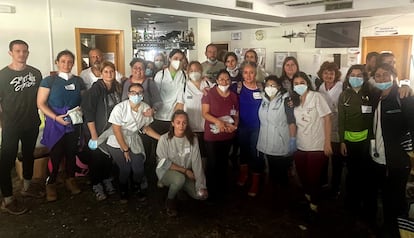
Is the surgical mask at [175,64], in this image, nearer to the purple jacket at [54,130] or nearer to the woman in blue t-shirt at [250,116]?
the woman in blue t-shirt at [250,116]

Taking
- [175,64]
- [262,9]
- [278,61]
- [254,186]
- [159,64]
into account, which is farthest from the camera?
[278,61]

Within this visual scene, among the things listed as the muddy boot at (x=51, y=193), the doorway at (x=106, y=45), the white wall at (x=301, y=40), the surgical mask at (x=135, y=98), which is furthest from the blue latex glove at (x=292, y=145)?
the white wall at (x=301, y=40)

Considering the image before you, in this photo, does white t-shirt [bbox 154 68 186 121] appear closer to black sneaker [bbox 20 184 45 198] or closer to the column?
black sneaker [bbox 20 184 45 198]

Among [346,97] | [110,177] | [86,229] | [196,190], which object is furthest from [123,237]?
[346,97]

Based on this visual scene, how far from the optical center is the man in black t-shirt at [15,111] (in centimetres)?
278

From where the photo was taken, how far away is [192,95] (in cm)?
330

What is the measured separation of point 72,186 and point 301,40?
6.88 meters

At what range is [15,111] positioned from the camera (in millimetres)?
2834

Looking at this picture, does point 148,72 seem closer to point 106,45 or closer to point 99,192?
point 99,192

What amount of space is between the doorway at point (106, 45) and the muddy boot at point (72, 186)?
2.21m

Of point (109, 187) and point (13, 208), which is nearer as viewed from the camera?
point (13, 208)

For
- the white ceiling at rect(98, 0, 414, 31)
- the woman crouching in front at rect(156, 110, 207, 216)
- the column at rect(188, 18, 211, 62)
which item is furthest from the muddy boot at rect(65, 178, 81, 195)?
the column at rect(188, 18, 211, 62)

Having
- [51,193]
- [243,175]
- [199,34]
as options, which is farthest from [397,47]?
[51,193]

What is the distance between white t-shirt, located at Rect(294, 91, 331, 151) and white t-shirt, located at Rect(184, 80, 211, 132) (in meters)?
1.03
